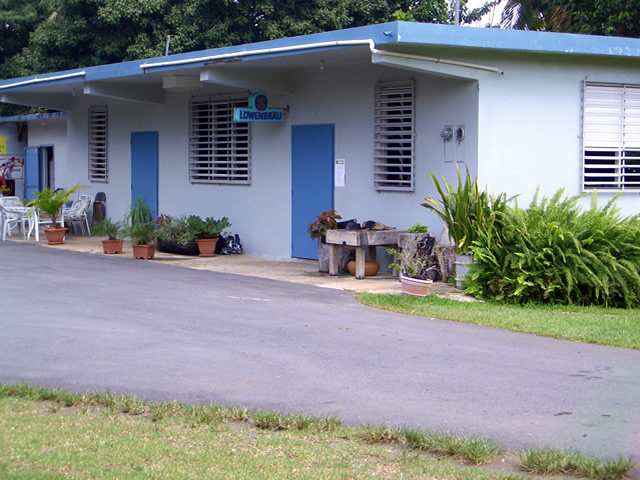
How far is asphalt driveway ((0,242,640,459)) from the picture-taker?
21.5ft

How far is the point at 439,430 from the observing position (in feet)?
20.1

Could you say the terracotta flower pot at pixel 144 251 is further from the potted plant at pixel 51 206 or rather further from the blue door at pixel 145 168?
the blue door at pixel 145 168

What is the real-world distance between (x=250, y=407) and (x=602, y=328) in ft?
16.2

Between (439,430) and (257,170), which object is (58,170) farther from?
(439,430)

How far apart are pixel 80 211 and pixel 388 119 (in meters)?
9.90

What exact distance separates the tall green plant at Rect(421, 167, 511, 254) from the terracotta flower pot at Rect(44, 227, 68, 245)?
1007 centimetres

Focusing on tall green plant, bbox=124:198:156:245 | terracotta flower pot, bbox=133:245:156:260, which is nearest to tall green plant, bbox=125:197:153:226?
tall green plant, bbox=124:198:156:245

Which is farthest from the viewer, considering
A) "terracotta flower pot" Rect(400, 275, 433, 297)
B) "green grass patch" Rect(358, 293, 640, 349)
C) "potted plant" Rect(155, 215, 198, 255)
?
"potted plant" Rect(155, 215, 198, 255)

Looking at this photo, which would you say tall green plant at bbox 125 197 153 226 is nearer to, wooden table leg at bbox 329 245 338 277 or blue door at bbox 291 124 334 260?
blue door at bbox 291 124 334 260

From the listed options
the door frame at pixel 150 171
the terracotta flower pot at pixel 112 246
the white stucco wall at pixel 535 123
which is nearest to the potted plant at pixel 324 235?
the white stucco wall at pixel 535 123

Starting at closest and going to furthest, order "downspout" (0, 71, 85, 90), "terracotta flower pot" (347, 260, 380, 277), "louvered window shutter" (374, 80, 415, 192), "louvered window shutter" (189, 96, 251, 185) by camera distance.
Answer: "terracotta flower pot" (347, 260, 380, 277) < "louvered window shutter" (374, 80, 415, 192) < "louvered window shutter" (189, 96, 251, 185) < "downspout" (0, 71, 85, 90)

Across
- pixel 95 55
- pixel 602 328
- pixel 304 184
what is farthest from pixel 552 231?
pixel 95 55

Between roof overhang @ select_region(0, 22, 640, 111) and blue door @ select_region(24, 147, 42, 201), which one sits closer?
roof overhang @ select_region(0, 22, 640, 111)

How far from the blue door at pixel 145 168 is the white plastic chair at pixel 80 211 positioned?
139 centimetres
